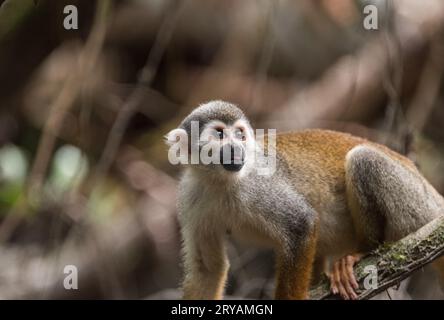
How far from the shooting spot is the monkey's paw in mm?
4863

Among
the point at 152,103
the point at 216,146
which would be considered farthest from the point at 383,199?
the point at 152,103

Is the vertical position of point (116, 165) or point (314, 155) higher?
point (116, 165)

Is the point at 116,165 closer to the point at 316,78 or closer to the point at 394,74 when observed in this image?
the point at 316,78

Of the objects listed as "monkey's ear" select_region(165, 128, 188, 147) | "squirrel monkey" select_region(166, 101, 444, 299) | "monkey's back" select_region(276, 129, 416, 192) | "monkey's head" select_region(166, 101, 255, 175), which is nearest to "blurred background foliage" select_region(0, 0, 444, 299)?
"monkey's back" select_region(276, 129, 416, 192)

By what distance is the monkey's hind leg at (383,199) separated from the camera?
5289mm

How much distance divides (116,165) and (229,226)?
4400 mm

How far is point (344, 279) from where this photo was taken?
4.95 m

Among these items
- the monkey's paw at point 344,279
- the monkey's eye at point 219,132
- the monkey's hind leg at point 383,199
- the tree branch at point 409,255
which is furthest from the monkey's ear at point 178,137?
the tree branch at point 409,255

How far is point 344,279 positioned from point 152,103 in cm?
546

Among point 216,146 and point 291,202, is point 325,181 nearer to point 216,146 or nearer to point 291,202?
point 291,202

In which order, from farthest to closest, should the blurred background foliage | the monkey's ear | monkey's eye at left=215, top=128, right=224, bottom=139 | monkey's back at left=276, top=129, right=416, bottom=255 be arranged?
the blurred background foliage < monkey's back at left=276, top=129, right=416, bottom=255 < the monkey's ear < monkey's eye at left=215, top=128, right=224, bottom=139

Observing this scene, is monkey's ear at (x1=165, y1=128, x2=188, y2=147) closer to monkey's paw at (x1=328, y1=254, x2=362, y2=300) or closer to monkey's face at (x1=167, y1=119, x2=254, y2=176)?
monkey's face at (x1=167, y1=119, x2=254, y2=176)

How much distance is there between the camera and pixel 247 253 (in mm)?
8219
